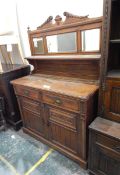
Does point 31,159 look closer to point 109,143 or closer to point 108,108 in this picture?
point 109,143

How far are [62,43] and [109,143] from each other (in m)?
1.27

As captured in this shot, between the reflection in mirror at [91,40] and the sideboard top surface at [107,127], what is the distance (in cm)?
79

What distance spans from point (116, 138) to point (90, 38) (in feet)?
3.52

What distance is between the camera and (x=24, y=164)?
1.68 m

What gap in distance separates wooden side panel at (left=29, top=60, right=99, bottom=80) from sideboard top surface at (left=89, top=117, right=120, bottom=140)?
1.65ft

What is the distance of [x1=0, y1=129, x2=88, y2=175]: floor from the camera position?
1.57 meters

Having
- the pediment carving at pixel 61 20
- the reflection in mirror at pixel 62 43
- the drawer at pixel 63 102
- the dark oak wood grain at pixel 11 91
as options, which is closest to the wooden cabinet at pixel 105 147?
the drawer at pixel 63 102

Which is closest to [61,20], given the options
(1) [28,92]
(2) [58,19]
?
(2) [58,19]

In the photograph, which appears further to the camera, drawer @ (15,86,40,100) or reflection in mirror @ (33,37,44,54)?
reflection in mirror @ (33,37,44,54)

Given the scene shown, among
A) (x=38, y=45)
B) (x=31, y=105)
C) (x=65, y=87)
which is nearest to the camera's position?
(x=65, y=87)

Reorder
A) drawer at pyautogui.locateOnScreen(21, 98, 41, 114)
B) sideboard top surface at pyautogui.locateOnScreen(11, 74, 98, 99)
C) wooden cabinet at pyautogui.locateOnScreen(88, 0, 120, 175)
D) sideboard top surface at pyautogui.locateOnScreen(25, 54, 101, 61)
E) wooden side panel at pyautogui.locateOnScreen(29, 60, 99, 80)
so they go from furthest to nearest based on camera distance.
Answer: drawer at pyautogui.locateOnScreen(21, 98, 41, 114) → wooden side panel at pyautogui.locateOnScreen(29, 60, 99, 80) → sideboard top surface at pyautogui.locateOnScreen(25, 54, 101, 61) → sideboard top surface at pyautogui.locateOnScreen(11, 74, 98, 99) → wooden cabinet at pyautogui.locateOnScreen(88, 0, 120, 175)

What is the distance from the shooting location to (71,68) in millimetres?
1713

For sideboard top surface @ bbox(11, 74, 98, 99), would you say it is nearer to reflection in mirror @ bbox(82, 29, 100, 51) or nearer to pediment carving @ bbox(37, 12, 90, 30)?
reflection in mirror @ bbox(82, 29, 100, 51)

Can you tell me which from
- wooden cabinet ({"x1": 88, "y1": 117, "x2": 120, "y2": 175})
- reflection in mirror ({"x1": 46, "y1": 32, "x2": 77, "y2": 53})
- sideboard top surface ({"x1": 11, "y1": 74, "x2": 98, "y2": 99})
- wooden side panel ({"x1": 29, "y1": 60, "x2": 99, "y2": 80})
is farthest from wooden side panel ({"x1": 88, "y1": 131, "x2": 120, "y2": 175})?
reflection in mirror ({"x1": 46, "y1": 32, "x2": 77, "y2": 53})
